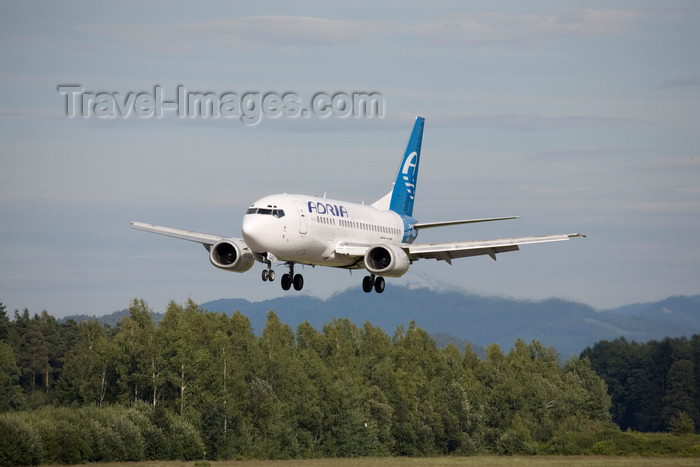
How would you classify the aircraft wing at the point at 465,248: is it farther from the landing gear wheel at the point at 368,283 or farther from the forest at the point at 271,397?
the forest at the point at 271,397

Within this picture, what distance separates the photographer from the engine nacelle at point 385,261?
56.0m

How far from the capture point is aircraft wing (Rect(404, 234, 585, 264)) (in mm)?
56250

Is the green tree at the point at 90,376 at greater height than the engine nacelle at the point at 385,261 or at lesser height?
lesser

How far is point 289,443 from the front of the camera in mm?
123312

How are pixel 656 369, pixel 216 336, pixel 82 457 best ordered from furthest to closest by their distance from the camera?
1. pixel 656 369
2. pixel 216 336
3. pixel 82 457

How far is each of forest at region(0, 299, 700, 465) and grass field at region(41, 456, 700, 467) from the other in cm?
346

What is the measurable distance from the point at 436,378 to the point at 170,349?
4453cm

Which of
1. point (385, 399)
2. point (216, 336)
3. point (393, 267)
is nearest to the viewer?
point (393, 267)

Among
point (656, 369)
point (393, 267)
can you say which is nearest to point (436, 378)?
point (656, 369)

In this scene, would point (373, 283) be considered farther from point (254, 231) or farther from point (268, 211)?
point (254, 231)

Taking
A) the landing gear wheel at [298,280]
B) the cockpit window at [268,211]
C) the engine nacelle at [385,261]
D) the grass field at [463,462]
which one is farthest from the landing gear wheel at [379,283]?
the grass field at [463,462]

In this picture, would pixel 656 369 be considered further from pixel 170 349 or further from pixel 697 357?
pixel 170 349

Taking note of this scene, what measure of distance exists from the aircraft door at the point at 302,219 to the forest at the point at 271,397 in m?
56.0

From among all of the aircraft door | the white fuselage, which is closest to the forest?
the white fuselage
